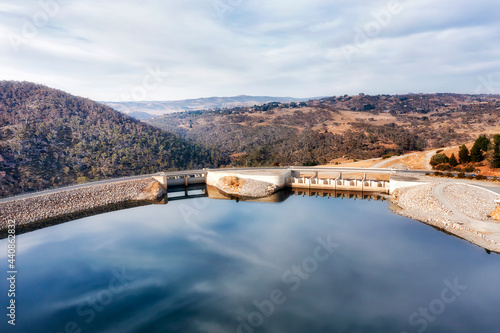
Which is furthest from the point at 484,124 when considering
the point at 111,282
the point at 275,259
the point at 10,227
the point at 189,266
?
the point at 10,227

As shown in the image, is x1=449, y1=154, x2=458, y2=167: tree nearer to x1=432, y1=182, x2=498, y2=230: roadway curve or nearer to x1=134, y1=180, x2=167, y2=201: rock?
x1=432, y1=182, x2=498, y2=230: roadway curve

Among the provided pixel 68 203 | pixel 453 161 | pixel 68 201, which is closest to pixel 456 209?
pixel 453 161

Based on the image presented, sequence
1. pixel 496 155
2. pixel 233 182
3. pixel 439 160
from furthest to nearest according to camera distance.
→ 1. pixel 439 160
2. pixel 233 182
3. pixel 496 155

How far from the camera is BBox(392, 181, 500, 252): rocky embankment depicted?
94.2 ft

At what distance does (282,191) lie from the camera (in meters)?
54.2

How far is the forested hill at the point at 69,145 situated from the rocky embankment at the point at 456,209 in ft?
180

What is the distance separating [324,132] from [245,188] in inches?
2306

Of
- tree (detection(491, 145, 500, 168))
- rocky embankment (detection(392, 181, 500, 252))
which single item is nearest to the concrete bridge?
rocky embankment (detection(392, 181, 500, 252))

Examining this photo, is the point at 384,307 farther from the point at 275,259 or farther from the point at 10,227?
the point at 10,227

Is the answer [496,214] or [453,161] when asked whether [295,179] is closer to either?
[453,161]

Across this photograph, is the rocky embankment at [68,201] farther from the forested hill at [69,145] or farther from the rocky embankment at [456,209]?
the rocky embankment at [456,209]

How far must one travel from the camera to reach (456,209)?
3447 cm

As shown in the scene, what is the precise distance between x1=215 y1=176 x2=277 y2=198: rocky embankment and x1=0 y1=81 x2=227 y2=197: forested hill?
24.5m

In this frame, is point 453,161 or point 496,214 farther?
point 453,161
